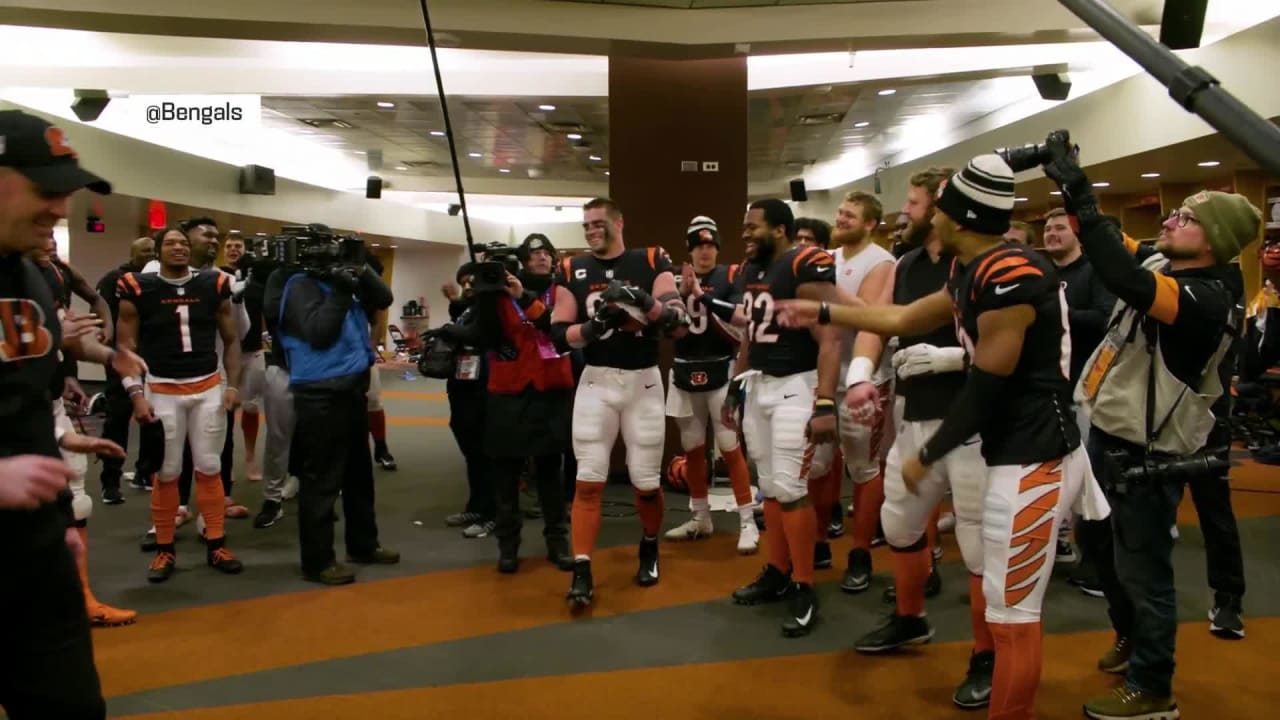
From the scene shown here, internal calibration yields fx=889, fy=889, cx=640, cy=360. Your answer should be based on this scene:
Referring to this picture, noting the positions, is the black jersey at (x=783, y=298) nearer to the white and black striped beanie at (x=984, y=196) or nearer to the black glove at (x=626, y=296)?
the black glove at (x=626, y=296)

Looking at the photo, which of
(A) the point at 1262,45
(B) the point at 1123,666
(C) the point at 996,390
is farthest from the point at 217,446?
(A) the point at 1262,45

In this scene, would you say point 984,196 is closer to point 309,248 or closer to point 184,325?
point 309,248

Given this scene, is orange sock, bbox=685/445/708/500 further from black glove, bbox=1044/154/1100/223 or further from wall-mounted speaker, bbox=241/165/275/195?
wall-mounted speaker, bbox=241/165/275/195

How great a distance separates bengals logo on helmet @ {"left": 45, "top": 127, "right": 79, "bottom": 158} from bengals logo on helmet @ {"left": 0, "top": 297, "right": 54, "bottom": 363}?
31 centimetres

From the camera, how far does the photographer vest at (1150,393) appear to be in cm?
311

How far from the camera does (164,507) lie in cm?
464

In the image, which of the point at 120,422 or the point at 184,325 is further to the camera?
the point at 120,422

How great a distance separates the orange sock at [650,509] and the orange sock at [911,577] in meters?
1.35

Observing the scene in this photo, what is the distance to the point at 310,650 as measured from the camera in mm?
3680

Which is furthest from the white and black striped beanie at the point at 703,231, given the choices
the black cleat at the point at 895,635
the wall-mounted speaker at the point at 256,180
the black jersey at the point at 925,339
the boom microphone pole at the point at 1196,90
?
the wall-mounted speaker at the point at 256,180

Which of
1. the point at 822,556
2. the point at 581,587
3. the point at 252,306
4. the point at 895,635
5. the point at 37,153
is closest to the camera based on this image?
the point at 37,153

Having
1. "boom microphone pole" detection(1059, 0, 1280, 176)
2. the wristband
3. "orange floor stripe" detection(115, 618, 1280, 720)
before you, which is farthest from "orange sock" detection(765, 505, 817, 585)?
"boom microphone pole" detection(1059, 0, 1280, 176)

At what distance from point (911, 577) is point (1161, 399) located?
1.09 metres

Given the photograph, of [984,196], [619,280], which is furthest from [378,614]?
[984,196]
